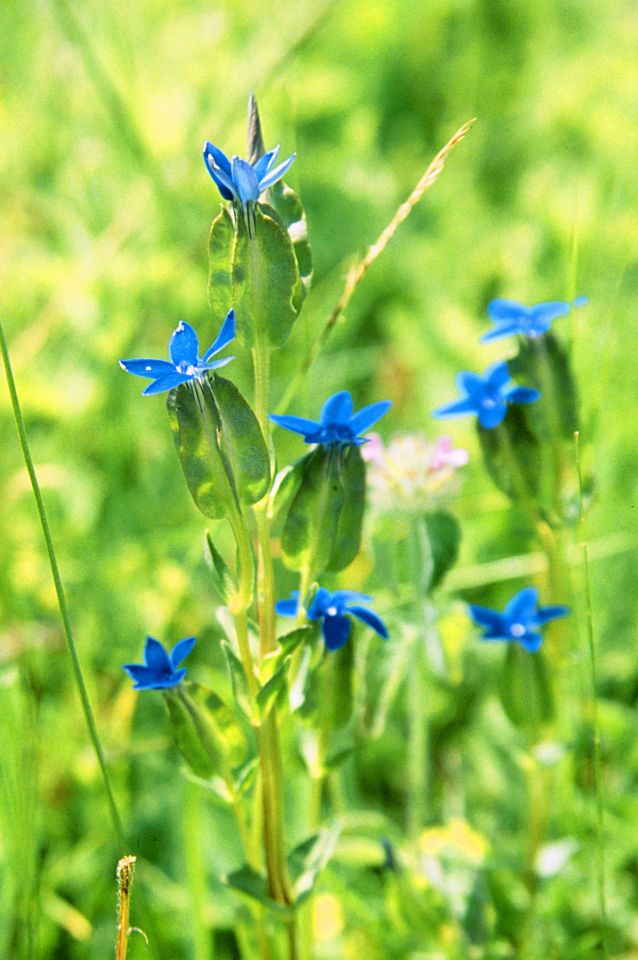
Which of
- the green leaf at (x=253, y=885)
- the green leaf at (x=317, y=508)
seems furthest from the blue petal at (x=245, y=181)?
the green leaf at (x=253, y=885)

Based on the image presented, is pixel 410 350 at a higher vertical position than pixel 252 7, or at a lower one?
lower

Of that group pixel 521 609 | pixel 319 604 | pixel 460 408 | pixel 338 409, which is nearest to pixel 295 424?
pixel 338 409

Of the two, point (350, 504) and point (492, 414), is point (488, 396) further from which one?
point (350, 504)

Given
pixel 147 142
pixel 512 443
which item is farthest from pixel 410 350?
pixel 512 443

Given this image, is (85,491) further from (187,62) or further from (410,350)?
(187,62)

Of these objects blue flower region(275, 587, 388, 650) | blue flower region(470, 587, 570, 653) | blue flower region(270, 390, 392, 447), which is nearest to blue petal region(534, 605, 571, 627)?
blue flower region(470, 587, 570, 653)
